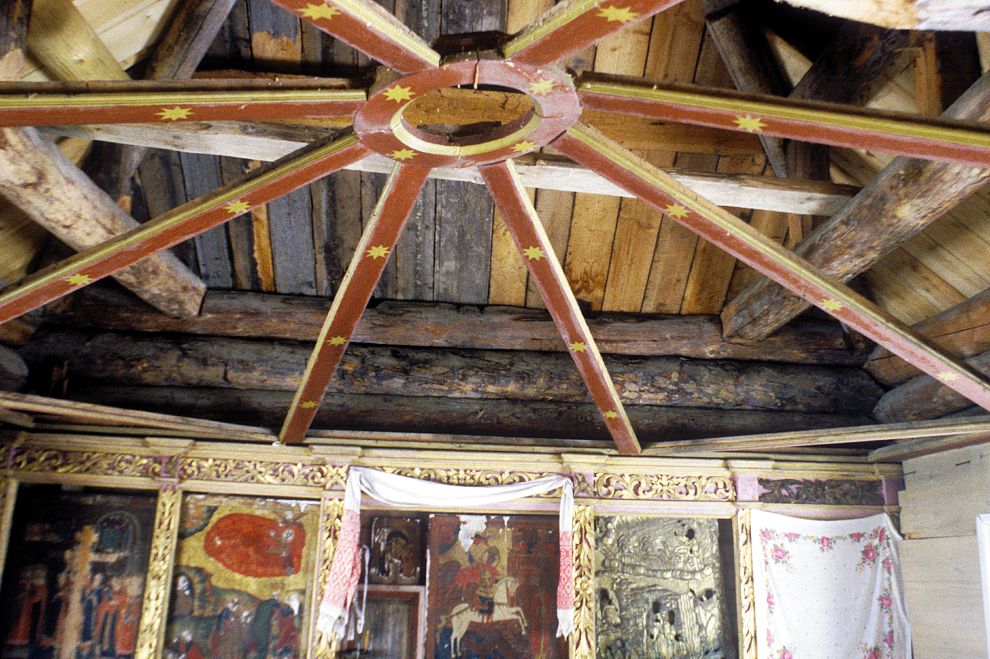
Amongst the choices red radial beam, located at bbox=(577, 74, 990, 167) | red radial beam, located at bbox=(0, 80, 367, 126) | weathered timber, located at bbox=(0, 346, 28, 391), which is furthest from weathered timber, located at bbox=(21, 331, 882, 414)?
red radial beam, located at bbox=(577, 74, 990, 167)

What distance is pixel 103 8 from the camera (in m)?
3.22

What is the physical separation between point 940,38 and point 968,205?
98 cm

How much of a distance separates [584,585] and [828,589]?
57.7 inches

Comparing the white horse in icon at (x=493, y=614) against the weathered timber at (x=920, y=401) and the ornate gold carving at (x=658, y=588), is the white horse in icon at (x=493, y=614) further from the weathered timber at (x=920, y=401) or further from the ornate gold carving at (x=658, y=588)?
the weathered timber at (x=920, y=401)

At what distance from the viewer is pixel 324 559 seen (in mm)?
4781

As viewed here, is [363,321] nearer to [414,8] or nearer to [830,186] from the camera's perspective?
[414,8]

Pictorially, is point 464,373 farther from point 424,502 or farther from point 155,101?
point 155,101

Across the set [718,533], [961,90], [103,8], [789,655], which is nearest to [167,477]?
[103,8]

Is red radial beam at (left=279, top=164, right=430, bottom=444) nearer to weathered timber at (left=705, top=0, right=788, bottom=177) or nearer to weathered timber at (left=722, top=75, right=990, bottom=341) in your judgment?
weathered timber at (left=722, top=75, right=990, bottom=341)

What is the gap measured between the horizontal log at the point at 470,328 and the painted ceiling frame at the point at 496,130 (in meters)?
1.66

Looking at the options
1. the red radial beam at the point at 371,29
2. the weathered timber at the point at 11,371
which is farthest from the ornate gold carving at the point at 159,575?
the red radial beam at the point at 371,29

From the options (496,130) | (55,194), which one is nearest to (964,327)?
(496,130)

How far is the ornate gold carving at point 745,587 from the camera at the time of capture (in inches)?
187

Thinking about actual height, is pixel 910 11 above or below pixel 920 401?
above
